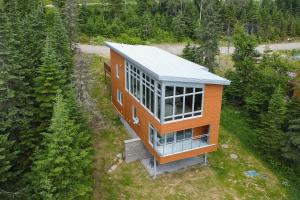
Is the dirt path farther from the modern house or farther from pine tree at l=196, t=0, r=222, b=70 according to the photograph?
pine tree at l=196, t=0, r=222, b=70

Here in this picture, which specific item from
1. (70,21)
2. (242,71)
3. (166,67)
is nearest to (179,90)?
(166,67)

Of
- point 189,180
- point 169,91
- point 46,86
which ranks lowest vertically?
point 189,180

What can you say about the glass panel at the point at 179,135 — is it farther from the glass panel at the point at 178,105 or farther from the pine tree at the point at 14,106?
the pine tree at the point at 14,106

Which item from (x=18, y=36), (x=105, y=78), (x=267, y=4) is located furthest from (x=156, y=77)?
(x=267, y=4)

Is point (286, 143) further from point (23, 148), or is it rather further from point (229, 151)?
point (23, 148)

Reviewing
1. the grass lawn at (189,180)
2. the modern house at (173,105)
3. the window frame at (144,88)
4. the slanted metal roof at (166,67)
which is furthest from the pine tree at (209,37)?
the window frame at (144,88)

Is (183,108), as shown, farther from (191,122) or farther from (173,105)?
(191,122)
